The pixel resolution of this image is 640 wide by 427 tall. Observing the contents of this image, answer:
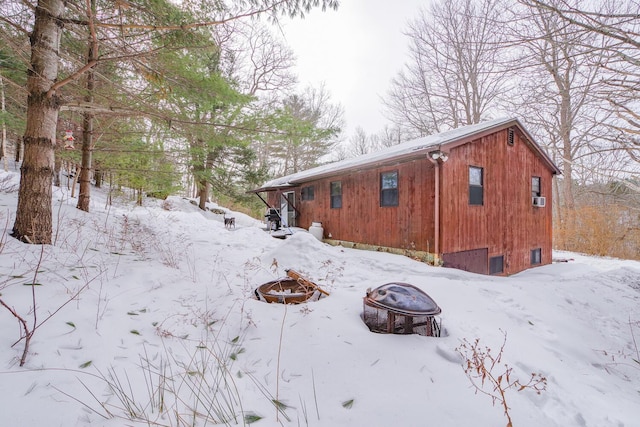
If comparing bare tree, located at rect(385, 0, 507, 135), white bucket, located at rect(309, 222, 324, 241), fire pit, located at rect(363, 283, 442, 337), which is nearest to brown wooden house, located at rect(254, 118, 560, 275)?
white bucket, located at rect(309, 222, 324, 241)

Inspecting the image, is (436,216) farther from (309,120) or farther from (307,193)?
(309,120)

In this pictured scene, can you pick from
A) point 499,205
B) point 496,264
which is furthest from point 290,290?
point 499,205

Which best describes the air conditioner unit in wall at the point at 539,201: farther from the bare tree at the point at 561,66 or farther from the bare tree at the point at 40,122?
the bare tree at the point at 40,122

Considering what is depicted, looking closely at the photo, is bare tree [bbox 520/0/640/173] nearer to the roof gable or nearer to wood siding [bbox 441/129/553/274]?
the roof gable

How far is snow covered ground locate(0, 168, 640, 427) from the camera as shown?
1.65 m

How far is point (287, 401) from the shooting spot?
183 cm

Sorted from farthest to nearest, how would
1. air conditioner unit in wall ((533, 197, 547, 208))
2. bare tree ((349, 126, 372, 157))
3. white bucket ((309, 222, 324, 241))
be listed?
bare tree ((349, 126, 372, 157)) → white bucket ((309, 222, 324, 241)) → air conditioner unit in wall ((533, 197, 547, 208))

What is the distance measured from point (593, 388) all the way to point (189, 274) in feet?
15.7

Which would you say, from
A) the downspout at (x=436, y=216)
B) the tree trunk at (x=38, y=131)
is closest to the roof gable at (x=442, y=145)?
the downspout at (x=436, y=216)

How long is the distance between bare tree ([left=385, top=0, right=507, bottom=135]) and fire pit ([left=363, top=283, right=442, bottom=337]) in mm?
14142

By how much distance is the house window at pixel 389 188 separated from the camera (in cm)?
789

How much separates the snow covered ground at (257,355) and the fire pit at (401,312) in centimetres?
Result: 15

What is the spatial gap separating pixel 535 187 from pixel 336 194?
23.6 feet

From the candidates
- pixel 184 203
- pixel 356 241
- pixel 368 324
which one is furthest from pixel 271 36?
pixel 368 324
